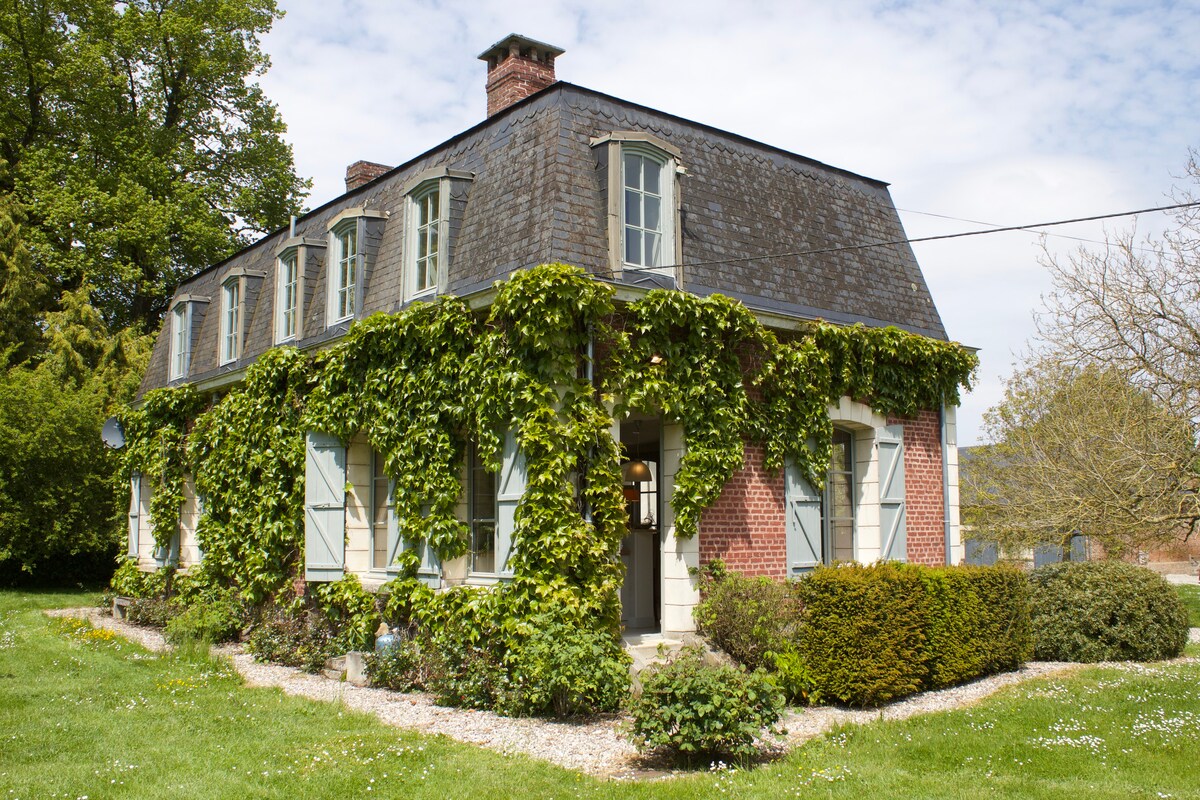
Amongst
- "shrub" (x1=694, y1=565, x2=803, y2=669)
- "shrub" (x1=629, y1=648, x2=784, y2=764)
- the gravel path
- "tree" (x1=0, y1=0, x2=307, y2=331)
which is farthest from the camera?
"tree" (x1=0, y1=0, x2=307, y2=331)

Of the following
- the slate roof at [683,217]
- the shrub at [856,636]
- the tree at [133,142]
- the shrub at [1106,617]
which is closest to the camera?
the shrub at [856,636]

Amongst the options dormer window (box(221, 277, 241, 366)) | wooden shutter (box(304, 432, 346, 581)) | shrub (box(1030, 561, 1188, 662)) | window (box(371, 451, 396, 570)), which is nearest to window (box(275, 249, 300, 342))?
dormer window (box(221, 277, 241, 366))

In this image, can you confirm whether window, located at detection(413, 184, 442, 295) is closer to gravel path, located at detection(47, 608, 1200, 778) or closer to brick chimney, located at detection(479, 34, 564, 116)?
brick chimney, located at detection(479, 34, 564, 116)

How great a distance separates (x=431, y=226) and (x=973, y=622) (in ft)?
25.0

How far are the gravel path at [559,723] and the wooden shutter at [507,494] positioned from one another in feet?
5.23

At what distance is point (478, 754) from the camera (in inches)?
305

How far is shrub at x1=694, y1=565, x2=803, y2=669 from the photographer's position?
1018cm

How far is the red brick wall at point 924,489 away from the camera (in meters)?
13.6

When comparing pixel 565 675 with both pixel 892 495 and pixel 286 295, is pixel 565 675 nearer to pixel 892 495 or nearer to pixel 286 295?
pixel 892 495

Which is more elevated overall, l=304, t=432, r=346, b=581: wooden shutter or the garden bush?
l=304, t=432, r=346, b=581: wooden shutter

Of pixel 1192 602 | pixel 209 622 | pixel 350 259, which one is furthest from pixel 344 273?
pixel 1192 602

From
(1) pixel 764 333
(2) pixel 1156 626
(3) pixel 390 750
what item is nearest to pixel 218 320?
(1) pixel 764 333

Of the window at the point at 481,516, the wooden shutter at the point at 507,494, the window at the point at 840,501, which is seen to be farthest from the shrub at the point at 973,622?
the window at the point at 481,516

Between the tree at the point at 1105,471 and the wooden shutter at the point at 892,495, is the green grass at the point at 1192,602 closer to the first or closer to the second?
the tree at the point at 1105,471
